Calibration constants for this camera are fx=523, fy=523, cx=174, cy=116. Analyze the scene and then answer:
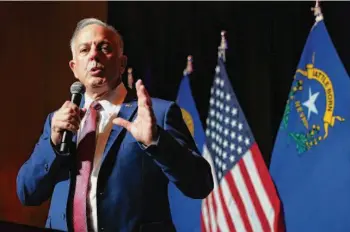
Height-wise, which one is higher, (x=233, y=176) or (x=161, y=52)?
(x=161, y=52)

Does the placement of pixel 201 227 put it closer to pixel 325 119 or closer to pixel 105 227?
pixel 325 119

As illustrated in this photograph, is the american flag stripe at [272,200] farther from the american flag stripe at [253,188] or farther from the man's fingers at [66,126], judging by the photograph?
the man's fingers at [66,126]

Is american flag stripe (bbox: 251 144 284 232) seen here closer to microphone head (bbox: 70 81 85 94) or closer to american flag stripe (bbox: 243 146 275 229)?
american flag stripe (bbox: 243 146 275 229)

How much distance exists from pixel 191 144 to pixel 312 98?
1.56m

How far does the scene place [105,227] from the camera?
124cm

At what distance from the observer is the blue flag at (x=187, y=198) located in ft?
10.5

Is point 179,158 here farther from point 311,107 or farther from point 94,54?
point 311,107

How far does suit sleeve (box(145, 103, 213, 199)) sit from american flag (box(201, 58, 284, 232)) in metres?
1.44

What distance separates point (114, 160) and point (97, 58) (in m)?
0.27

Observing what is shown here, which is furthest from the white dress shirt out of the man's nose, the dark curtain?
the dark curtain

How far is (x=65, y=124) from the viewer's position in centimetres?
120

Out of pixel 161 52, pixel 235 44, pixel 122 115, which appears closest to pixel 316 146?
pixel 235 44

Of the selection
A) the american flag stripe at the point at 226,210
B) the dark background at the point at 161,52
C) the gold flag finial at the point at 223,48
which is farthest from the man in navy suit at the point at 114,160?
the gold flag finial at the point at 223,48

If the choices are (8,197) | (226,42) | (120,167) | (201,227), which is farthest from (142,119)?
(226,42)
